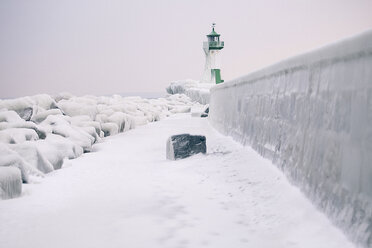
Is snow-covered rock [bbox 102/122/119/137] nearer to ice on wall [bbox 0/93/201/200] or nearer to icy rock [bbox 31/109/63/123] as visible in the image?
ice on wall [bbox 0/93/201/200]

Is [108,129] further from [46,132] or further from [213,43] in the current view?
[213,43]

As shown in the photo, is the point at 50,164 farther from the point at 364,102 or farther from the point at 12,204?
the point at 364,102

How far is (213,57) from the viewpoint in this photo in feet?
144

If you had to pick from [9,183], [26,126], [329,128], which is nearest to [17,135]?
[26,126]

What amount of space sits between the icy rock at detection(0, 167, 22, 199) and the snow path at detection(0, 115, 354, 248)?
90 millimetres

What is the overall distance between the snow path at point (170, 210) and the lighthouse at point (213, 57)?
130 ft

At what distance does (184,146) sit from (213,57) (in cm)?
3956

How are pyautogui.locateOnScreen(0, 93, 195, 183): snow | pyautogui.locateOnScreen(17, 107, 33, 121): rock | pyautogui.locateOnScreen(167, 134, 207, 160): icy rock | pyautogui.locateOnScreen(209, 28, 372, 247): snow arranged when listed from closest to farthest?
pyautogui.locateOnScreen(209, 28, 372, 247): snow → pyautogui.locateOnScreen(0, 93, 195, 183): snow → pyautogui.locateOnScreen(167, 134, 207, 160): icy rock → pyautogui.locateOnScreen(17, 107, 33, 121): rock

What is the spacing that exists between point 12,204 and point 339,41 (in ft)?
9.85

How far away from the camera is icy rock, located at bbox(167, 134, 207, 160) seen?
17.6 ft

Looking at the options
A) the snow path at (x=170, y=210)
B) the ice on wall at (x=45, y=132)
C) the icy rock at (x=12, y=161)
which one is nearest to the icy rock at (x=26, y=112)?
the ice on wall at (x=45, y=132)

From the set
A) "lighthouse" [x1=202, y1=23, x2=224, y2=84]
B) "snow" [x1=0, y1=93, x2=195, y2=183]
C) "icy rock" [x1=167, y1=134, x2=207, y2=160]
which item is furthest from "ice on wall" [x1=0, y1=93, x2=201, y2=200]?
"lighthouse" [x1=202, y1=23, x2=224, y2=84]

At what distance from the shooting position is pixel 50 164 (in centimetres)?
476

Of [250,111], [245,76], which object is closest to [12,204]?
[250,111]
